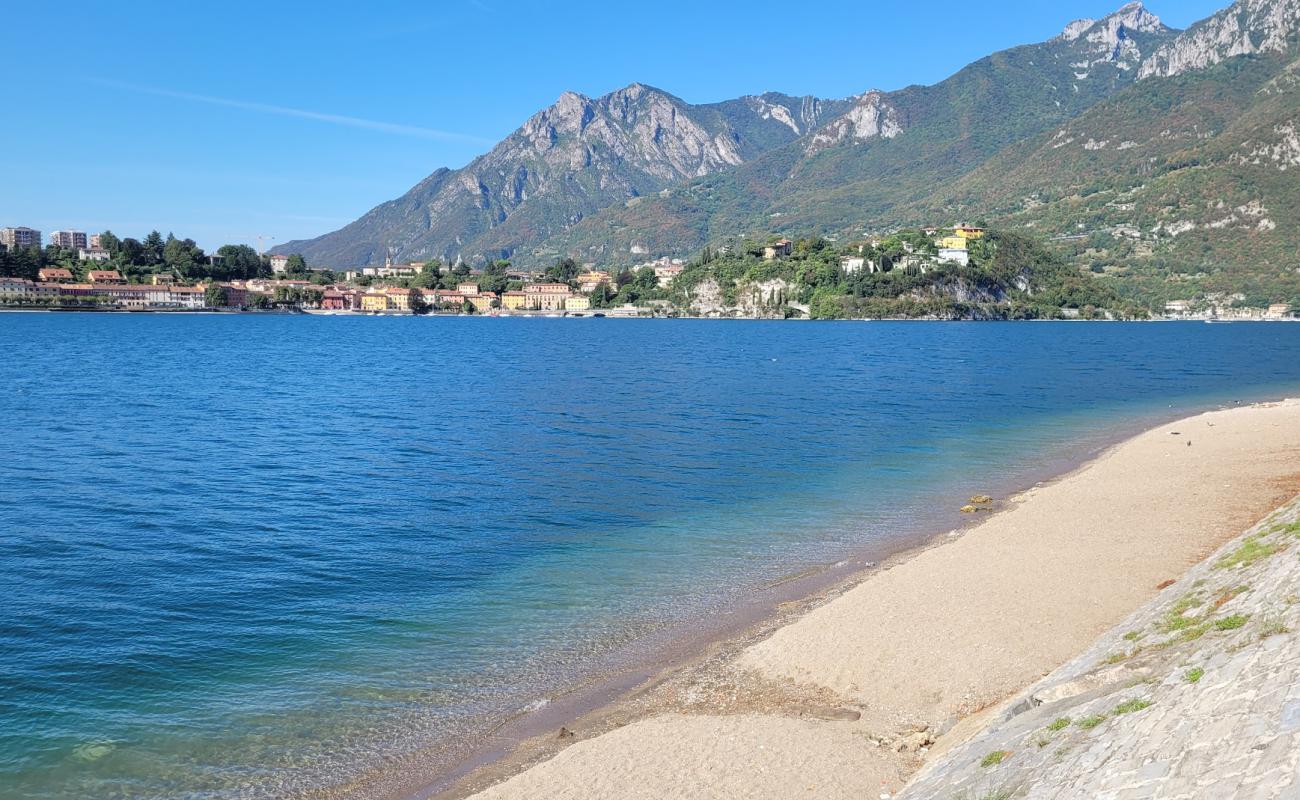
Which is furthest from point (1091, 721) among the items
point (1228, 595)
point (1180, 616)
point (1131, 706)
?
point (1228, 595)

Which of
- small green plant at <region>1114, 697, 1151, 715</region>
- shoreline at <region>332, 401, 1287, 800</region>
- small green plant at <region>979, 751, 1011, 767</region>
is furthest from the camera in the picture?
shoreline at <region>332, 401, 1287, 800</region>

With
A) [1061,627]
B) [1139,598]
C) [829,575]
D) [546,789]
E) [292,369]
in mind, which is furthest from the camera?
[292,369]

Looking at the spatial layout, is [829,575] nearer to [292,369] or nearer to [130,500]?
[130,500]

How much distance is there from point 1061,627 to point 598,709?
26.6 feet

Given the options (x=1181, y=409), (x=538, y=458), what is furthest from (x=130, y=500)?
(x=1181, y=409)

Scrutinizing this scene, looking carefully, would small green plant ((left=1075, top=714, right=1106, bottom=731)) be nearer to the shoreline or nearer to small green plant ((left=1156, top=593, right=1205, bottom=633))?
small green plant ((left=1156, top=593, right=1205, bottom=633))

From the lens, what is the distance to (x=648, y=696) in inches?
560

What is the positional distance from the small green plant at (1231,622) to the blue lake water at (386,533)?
30.8ft

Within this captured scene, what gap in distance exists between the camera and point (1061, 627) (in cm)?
1554

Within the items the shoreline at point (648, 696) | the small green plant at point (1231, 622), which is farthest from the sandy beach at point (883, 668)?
the small green plant at point (1231, 622)

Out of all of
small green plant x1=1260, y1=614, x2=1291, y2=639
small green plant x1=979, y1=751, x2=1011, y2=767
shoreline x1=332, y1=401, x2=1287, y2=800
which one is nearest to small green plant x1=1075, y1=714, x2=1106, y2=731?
small green plant x1=979, y1=751, x2=1011, y2=767

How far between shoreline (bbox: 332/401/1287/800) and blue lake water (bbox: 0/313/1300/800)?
0.57 meters

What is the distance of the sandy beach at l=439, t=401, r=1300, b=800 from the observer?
11539mm

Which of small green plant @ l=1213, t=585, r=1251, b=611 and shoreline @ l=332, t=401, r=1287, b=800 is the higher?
small green plant @ l=1213, t=585, r=1251, b=611
